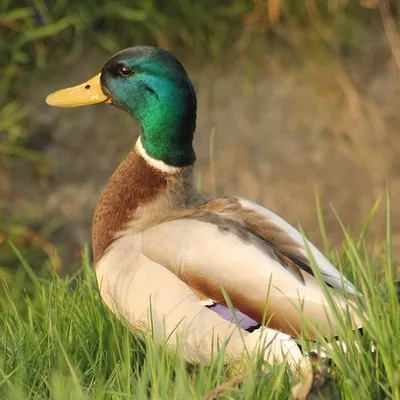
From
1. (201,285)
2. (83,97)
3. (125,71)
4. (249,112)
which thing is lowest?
(249,112)

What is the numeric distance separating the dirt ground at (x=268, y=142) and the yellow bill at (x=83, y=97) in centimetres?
216

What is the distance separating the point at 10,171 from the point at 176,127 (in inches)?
95.9

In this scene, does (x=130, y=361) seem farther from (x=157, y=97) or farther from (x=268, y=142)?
(x=268, y=142)

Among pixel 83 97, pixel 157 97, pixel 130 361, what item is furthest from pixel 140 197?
pixel 130 361

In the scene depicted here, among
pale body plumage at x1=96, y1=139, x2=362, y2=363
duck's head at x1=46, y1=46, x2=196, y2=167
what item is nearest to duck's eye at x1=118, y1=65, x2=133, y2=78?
duck's head at x1=46, y1=46, x2=196, y2=167

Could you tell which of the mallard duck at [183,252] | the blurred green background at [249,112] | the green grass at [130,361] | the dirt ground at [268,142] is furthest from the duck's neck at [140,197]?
the dirt ground at [268,142]

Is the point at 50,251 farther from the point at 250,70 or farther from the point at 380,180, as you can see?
the point at 380,180

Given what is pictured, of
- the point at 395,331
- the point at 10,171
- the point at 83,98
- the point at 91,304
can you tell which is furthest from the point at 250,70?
the point at 395,331

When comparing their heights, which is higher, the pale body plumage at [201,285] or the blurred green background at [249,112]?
the pale body plumage at [201,285]

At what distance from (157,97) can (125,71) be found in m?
0.14

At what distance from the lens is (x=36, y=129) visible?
17.0ft

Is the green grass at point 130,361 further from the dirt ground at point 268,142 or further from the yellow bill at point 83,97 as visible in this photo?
the dirt ground at point 268,142

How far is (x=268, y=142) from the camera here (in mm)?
5328

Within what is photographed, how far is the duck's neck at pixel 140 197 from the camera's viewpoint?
2.80m
